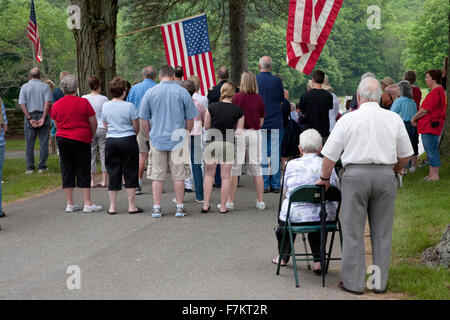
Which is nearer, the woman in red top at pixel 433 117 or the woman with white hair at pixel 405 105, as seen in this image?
the woman in red top at pixel 433 117

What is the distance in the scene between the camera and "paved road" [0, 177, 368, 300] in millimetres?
5727

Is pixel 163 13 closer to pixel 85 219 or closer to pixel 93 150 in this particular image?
pixel 93 150

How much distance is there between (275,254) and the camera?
7148mm

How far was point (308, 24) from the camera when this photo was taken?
869 cm

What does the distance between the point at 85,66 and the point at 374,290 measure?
1047cm

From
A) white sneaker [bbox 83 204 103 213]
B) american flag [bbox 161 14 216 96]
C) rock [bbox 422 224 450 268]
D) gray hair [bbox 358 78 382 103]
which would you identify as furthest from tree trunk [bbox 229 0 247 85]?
gray hair [bbox 358 78 382 103]

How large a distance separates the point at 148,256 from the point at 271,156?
4.58m

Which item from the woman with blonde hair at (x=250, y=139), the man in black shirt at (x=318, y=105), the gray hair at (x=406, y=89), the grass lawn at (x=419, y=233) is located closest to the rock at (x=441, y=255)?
the grass lawn at (x=419, y=233)

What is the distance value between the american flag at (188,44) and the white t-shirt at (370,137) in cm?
920

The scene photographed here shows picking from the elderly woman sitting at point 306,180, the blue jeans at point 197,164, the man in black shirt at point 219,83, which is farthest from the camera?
the man in black shirt at point 219,83

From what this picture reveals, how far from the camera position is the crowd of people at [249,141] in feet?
18.4

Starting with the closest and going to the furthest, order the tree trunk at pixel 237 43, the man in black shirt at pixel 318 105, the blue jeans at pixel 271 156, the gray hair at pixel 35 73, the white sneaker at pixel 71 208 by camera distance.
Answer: the white sneaker at pixel 71 208 → the man in black shirt at pixel 318 105 → the blue jeans at pixel 271 156 → the gray hair at pixel 35 73 → the tree trunk at pixel 237 43

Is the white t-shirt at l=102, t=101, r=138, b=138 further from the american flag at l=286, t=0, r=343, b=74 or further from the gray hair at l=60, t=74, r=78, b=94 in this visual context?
the american flag at l=286, t=0, r=343, b=74

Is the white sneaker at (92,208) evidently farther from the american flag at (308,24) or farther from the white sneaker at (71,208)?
the american flag at (308,24)
